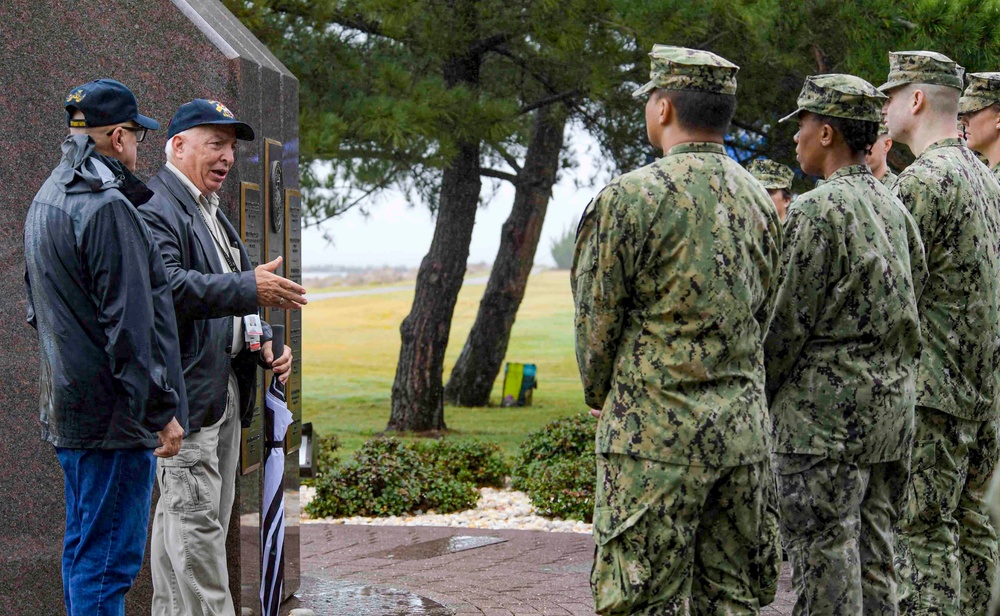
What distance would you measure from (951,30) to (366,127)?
4.34 meters

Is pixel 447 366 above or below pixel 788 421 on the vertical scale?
below

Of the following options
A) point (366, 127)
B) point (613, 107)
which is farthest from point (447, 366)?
point (366, 127)

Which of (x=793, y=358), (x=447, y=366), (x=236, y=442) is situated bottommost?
(x=447, y=366)

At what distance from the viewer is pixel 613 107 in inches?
412

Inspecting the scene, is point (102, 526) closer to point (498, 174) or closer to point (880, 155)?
point (880, 155)

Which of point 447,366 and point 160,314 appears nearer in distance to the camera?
point 160,314

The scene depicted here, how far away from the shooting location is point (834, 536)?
11.1ft

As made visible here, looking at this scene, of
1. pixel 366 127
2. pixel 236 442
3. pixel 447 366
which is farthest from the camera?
pixel 447 366

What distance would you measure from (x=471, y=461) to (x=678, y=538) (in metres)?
5.84

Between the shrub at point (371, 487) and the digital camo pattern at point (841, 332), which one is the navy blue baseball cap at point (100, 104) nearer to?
the digital camo pattern at point (841, 332)

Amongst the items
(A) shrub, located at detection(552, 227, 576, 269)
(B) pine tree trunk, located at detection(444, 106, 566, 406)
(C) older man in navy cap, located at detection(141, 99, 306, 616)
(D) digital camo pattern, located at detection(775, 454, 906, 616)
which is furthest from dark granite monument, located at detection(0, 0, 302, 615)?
(A) shrub, located at detection(552, 227, 576, 269)

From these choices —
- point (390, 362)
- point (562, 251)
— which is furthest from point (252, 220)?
point (562, 251)

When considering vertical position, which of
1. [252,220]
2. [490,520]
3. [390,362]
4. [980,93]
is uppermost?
[980,93]

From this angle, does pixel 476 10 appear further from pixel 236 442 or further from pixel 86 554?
pixel 86 554
